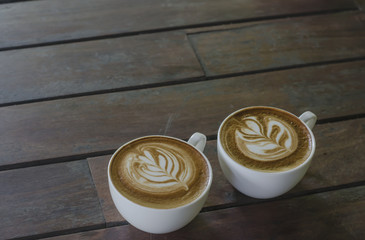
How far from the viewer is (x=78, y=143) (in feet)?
2.70

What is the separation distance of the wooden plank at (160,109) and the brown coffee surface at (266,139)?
0.37 ft

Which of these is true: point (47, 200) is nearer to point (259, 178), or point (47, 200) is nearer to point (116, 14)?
point (259, 178)

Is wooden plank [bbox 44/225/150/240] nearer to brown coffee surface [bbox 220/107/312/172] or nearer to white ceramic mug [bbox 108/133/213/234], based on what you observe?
white ceramic mug [bbox 108/133/213/234]

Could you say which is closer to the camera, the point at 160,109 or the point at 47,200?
the point at 47,200

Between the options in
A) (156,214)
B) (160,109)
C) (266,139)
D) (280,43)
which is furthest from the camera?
(280,43)

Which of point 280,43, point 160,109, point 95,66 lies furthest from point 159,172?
point 280,43

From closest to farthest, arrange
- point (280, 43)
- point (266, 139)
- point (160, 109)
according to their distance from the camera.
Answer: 1. point (266, 139)
2. point (160, 109)
3. point (280, 43)

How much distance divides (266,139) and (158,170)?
16cm

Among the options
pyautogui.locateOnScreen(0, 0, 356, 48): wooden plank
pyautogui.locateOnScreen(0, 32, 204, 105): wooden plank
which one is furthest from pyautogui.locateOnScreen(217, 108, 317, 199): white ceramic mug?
pyautogui.locateOnScreen(0, 0, 356, 48): wooden plank

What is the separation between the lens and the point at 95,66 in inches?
38.4

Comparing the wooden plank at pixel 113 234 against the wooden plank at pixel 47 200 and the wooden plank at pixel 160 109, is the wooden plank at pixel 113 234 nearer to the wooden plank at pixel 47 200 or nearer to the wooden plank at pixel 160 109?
the wooden plank at pixel 47 200

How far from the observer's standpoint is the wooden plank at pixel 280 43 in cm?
Answer: 100

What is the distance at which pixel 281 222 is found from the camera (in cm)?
73

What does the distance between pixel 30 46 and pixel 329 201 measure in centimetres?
63
